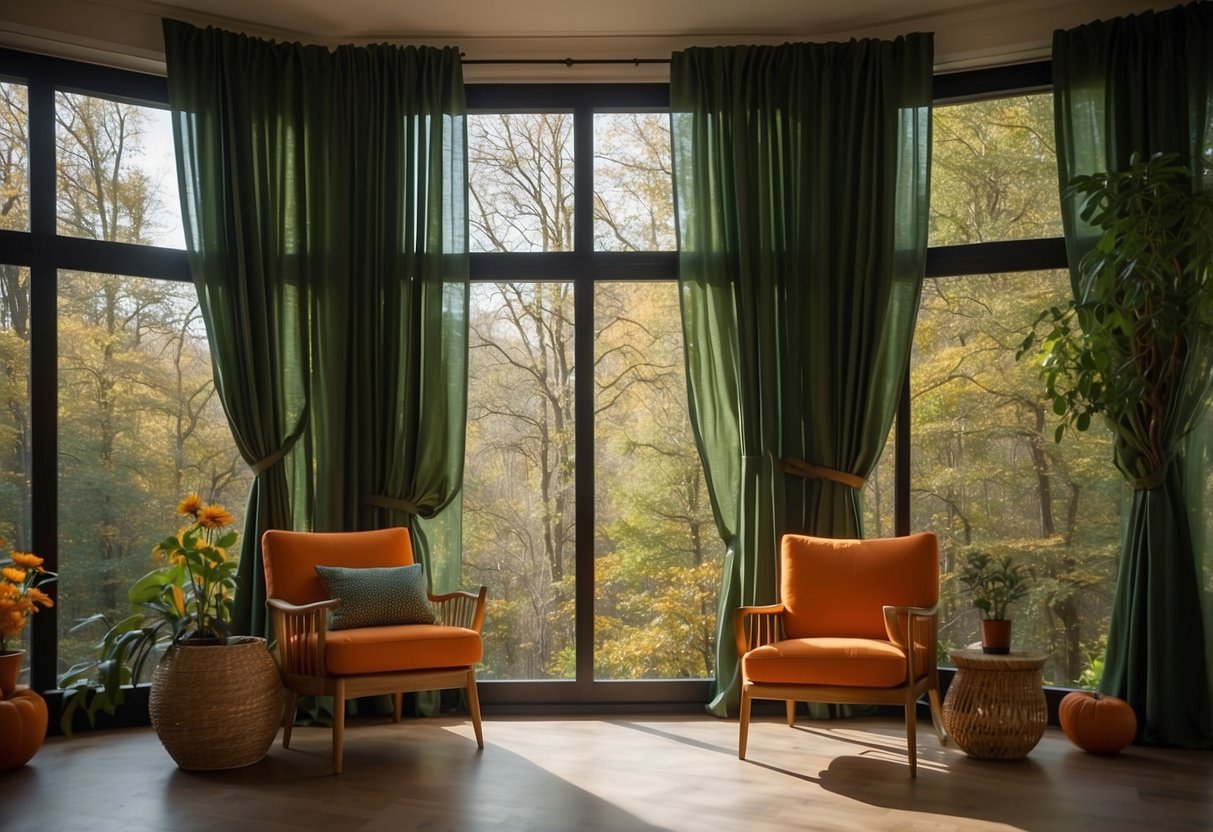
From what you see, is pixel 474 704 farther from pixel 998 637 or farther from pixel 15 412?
pixel 15 412

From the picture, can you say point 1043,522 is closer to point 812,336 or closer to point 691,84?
point 812,336

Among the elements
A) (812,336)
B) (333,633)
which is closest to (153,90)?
(333,633)

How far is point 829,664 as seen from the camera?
4.16 m

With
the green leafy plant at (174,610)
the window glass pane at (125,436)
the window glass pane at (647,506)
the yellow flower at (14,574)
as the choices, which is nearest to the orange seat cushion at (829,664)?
the window glass pane at (647,506)

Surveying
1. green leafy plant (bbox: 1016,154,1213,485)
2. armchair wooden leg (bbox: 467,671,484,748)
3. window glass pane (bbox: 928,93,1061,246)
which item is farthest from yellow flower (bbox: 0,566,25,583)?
window glass pane (bbox: 928,93,1061,246)

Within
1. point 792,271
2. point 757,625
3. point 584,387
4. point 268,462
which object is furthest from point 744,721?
point 268,462

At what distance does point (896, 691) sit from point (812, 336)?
71.0 inches

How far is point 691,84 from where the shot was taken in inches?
209

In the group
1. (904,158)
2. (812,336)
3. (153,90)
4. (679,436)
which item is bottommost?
(679,436)

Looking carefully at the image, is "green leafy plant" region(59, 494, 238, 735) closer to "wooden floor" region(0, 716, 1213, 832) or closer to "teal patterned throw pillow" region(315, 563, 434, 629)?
"wooden floor" region(0, 716, 1213, 832)

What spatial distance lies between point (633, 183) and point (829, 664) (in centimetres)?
265

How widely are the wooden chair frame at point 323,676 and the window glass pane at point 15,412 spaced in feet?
4.44

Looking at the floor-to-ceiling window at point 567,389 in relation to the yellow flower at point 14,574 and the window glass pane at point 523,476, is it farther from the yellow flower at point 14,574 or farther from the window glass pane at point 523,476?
the yellow flower at point 14,574

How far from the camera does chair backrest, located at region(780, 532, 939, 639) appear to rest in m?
4.64
